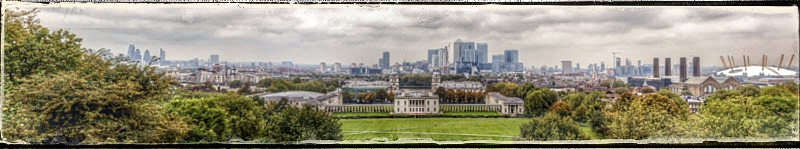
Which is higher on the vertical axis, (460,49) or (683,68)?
(460,49)

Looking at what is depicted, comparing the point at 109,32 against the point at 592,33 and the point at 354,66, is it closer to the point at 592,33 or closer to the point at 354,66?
the point at 354,66

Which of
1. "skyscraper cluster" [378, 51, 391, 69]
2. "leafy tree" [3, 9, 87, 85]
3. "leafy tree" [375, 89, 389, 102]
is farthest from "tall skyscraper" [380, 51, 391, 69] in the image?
"leafy tree" [3, 9, 87, 85]

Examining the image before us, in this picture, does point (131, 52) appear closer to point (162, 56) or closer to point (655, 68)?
point (162, 56)

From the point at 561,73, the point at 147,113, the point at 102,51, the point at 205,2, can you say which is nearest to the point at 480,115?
the point at 561,73

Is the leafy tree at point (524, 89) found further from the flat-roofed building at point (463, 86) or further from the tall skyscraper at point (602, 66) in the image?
the tall skyscraper at point (602, 66)

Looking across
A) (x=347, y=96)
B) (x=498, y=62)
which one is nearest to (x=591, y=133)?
(x=498, y=62)

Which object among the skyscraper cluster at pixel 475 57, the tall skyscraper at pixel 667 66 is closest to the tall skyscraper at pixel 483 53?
the skyscraper cluster at pixel 475 57
